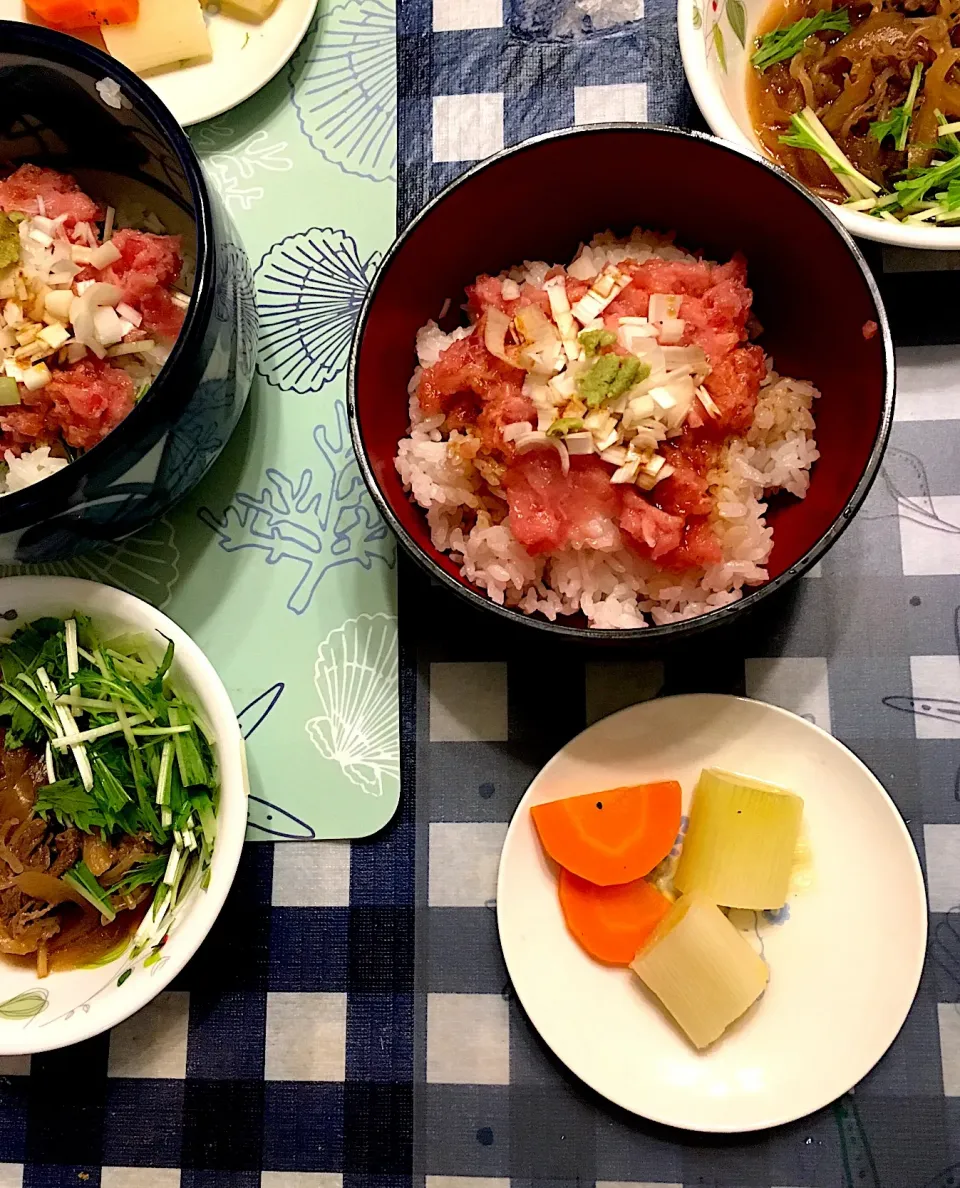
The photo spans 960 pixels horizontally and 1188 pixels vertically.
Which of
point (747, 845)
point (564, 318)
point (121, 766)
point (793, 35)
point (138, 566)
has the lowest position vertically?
point (747, 845)

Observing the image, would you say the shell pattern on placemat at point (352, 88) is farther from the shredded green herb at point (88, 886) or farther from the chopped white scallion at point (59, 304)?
the shredded green herb at point (88, 886)

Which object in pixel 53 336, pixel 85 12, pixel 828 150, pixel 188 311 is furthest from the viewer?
pixel 85 12

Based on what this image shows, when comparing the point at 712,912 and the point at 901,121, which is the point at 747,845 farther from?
the point at 901,121

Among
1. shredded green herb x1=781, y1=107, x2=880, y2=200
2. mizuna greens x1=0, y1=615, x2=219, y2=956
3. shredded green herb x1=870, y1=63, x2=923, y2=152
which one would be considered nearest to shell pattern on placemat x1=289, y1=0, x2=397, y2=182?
shredded green herb x1=781, y1=107, x2=880, y2=200

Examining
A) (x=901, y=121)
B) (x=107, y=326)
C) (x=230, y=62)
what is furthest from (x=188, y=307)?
(x=901, y=121)

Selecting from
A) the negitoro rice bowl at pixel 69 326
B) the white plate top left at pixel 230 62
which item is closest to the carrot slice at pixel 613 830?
the negitoro rice bowl at pixel 69 326

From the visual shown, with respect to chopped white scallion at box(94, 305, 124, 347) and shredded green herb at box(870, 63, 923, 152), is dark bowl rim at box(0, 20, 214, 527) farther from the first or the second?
shredded green herb at box(870, 63, 923, 152)
